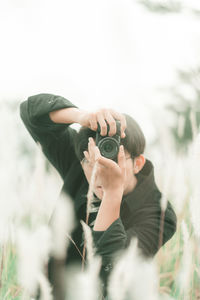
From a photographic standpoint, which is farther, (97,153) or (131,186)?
(131,186)

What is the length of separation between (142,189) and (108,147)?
127 millimetres

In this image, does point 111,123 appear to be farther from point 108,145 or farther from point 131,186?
point 131,186

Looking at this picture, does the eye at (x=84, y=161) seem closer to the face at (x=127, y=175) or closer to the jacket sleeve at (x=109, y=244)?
the face at (x=127, y=175)

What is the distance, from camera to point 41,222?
0.67 meters

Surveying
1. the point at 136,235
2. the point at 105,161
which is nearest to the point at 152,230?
the point at 136,235

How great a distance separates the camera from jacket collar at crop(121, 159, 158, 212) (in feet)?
2.20

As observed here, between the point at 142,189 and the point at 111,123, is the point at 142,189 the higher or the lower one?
the lower one

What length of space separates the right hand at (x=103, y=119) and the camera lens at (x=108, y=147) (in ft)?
0.04

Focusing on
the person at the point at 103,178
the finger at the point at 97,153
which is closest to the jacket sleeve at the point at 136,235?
the person at the point at 103,178

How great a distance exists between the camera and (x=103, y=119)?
0.60 m

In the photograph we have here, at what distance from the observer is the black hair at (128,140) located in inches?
26.1

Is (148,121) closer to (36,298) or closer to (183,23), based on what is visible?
(183,23)

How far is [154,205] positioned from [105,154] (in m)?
0.14

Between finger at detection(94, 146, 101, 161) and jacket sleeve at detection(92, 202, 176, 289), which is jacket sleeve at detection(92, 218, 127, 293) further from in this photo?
finger at detection(94, 146, 101, 161)
